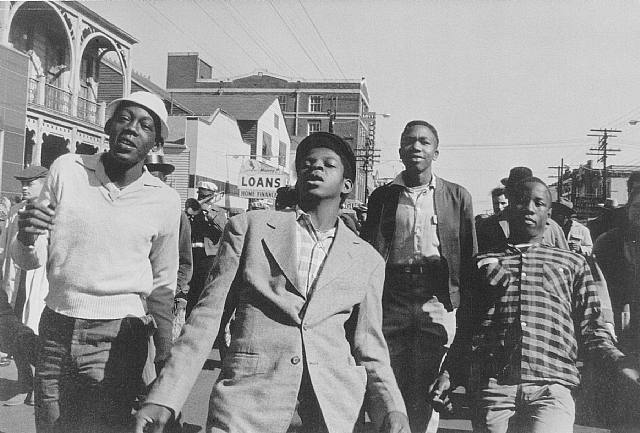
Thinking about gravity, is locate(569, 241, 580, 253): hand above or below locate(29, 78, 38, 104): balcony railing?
below

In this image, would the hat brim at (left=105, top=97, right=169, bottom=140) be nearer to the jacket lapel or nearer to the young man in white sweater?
the young man in white sweater

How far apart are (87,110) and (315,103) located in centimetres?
4370

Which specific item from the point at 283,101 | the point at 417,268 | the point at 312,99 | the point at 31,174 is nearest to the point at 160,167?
the point at 31,174

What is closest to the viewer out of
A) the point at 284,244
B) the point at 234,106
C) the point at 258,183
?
the point at 284,244

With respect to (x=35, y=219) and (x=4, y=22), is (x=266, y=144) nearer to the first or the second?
(x=4, y=22)

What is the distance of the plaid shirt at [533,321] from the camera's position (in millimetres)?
2908

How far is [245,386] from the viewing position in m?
2.20

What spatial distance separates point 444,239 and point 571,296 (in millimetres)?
849

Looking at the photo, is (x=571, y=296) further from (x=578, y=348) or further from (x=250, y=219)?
(x=250, y=219)

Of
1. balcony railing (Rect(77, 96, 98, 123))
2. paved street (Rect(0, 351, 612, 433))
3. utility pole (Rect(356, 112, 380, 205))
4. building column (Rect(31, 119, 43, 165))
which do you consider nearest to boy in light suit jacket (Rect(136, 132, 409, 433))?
paved street (Rect(0, 351, 612, 433))

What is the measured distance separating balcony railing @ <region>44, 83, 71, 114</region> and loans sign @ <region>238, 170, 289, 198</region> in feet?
24.8

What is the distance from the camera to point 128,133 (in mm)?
2891

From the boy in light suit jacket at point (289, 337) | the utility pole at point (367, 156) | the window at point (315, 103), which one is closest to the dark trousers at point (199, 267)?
the boy in light suit jacket at point (289, 337)

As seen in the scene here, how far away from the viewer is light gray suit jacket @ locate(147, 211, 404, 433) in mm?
2189
